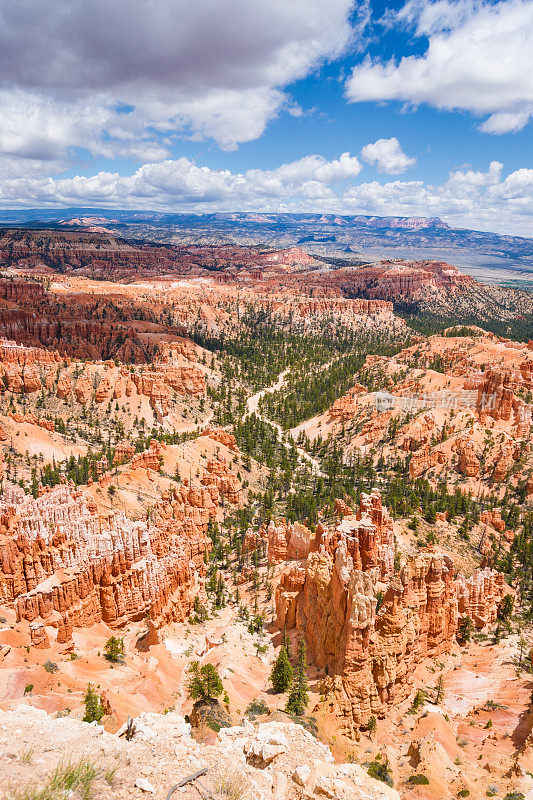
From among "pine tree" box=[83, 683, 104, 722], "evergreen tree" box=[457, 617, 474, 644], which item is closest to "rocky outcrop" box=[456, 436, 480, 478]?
"evergreen tree" box=[457, 617, 474, 644]

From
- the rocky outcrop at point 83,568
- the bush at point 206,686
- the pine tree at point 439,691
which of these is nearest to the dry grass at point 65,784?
the bush at point 206,686

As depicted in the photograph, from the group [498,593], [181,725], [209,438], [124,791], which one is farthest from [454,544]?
[124,791]

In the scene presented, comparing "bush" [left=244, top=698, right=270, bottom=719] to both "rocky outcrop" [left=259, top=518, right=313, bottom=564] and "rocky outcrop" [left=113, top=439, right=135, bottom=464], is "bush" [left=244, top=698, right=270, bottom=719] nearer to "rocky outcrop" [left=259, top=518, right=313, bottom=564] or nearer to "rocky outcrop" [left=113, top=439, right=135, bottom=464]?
"rocky outcrop" [left=259, top=518, right=313, bottom=564]

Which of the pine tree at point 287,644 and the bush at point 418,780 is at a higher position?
the bush at point 418,780

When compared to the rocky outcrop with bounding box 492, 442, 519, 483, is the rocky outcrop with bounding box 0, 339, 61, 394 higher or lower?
higher

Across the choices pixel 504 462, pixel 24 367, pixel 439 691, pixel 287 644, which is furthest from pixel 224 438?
→ pixel 439 691

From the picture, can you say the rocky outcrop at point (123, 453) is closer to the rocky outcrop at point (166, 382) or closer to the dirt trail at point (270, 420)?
the rocky outcrop at point (166, 382)
